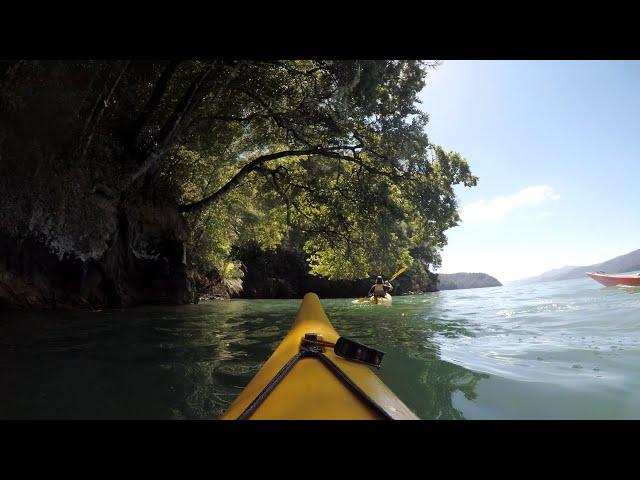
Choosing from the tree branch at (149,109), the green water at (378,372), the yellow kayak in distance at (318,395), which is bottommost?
the green water at (378,372)

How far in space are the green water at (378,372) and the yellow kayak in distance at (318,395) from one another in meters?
0.90

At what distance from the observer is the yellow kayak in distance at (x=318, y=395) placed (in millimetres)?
1876

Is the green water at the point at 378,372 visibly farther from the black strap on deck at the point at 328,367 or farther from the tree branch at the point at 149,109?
the tree branch at the point at 149,109

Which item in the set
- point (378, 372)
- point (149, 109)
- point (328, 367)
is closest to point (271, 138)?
point (149, 109)

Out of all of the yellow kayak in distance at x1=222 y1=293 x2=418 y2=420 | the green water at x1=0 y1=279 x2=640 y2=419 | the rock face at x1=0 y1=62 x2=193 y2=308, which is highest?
the rock face at x1=0 y1=62 x2=193 y2=308

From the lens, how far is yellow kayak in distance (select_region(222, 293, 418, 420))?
73.9 inches

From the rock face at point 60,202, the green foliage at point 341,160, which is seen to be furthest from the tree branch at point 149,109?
the green foliage at point 341,160

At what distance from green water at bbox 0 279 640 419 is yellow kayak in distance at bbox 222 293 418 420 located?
90 cm

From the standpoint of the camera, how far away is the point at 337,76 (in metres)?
7.50

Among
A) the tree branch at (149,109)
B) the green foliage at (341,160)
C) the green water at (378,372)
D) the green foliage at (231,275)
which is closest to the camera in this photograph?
the green water at (378,372)

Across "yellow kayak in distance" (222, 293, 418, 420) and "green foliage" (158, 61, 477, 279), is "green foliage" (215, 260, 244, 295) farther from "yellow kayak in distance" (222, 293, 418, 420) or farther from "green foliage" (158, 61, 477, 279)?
"yellow kayak in distance" (222, 293, 418, 420)

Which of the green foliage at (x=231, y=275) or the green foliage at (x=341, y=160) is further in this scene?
the green foliage at (x=231, y=275)

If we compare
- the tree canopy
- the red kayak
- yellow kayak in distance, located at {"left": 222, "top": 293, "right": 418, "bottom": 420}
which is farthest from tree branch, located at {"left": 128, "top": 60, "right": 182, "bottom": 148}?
the red kayak
